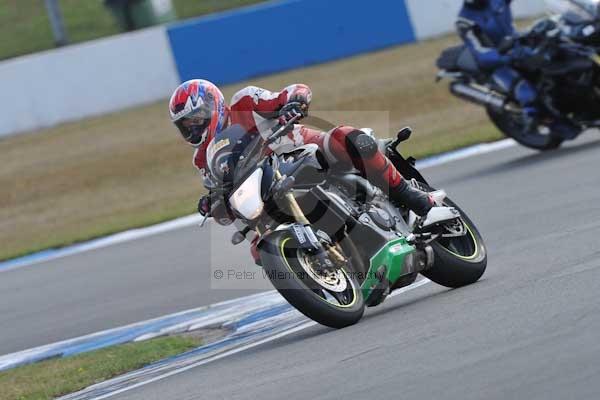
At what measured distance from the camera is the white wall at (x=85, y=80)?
21.0m

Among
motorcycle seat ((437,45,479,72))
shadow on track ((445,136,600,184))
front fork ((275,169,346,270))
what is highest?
front fork ((275,169,346,270))

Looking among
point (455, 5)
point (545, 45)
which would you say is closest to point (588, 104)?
point (545, 45)

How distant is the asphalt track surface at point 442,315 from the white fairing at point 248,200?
708mm

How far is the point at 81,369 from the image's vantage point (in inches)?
282

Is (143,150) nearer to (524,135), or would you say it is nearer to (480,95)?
(480,95)

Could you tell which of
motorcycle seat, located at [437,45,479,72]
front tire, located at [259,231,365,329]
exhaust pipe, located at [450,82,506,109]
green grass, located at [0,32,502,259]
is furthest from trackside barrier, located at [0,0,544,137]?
front tire, located at [259,231,365,329]

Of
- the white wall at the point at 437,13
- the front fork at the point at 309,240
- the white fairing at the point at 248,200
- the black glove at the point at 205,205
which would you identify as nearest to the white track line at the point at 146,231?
the black glove at the point at 205,205

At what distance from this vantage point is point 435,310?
614 centimetres

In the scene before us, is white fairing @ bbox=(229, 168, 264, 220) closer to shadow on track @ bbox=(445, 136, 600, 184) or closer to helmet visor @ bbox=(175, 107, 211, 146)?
helmet visor @ bbox=(175, 107, 211, 146)

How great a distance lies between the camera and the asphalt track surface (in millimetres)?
4605

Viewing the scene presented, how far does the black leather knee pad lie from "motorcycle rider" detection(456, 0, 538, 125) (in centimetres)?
552

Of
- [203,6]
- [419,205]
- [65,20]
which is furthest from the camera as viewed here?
[65,20]

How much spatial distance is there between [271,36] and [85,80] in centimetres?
340

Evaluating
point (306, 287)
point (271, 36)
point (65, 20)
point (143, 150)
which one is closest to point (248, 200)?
point (306, 287)
